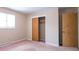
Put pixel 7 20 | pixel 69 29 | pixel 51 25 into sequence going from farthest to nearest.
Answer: pixel 7 20
pixel 51 25
pixel 69 29

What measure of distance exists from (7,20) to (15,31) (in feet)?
2.66

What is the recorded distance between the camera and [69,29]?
395 centimetres

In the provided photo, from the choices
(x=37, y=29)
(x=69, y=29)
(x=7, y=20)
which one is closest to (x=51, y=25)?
(x=69, y=29)

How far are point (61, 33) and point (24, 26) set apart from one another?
2.62m

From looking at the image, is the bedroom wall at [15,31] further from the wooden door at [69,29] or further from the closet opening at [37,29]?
the wooden door at [69,29]

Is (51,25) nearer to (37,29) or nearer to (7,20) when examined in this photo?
(37,29)

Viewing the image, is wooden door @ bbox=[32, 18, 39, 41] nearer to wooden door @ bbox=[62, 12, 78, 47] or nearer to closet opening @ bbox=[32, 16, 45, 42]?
closet opening @ bbox=[32, 16, 45, 42]

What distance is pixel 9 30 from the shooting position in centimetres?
455

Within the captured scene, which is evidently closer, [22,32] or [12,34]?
[12,34]

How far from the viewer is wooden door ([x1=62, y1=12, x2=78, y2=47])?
12.7ft

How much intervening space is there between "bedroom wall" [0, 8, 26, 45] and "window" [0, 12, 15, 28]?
0.19 meters

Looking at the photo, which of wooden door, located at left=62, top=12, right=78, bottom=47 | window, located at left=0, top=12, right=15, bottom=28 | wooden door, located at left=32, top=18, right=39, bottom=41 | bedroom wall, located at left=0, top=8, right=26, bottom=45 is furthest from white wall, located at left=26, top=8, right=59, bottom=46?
window, located at left=0, top=12, right=15, bottom=28
